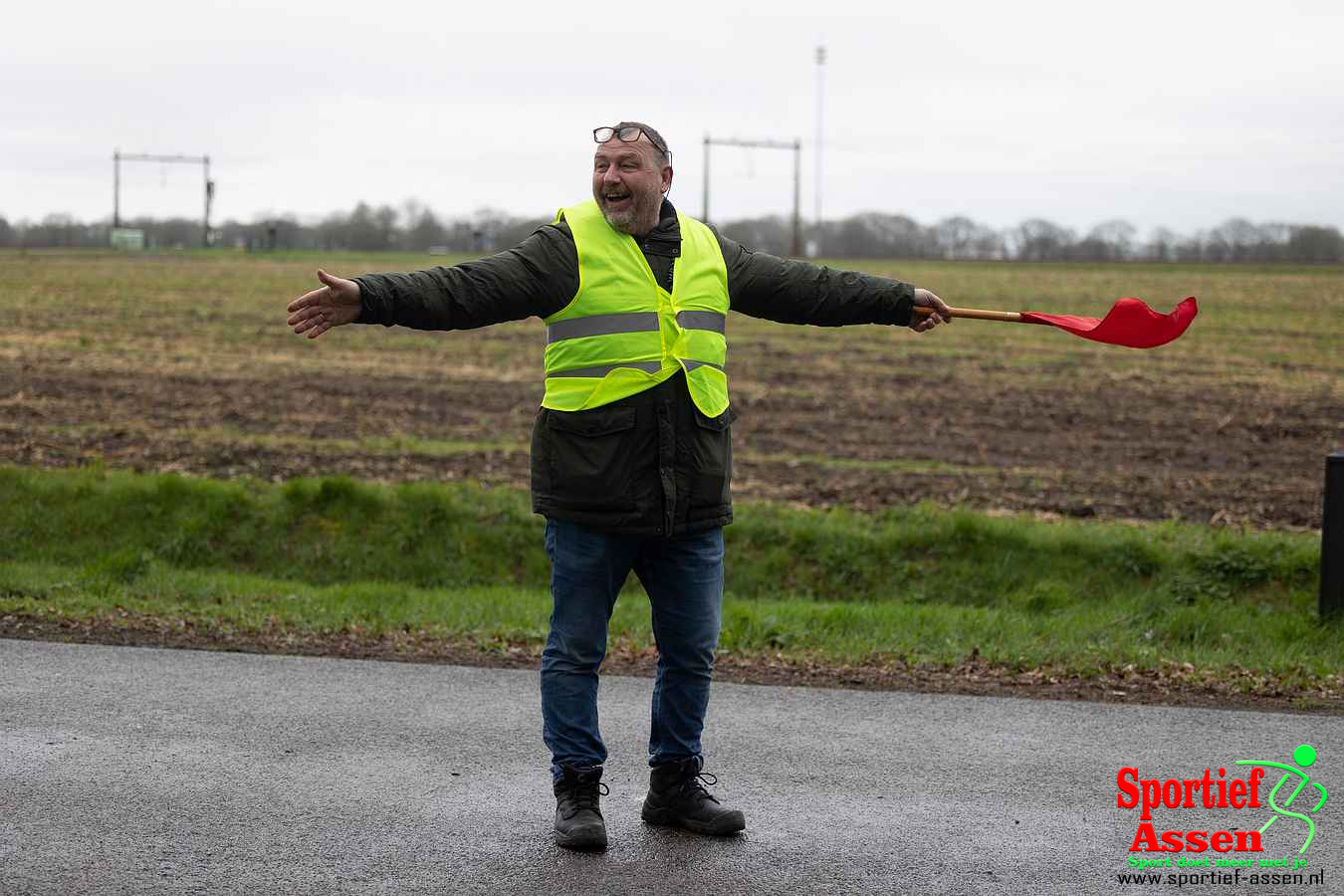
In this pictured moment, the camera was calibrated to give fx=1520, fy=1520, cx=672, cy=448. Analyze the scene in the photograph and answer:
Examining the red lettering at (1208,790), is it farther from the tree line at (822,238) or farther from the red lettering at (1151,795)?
the tree line at (822,238)

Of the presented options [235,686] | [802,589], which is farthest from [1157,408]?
[235,686]

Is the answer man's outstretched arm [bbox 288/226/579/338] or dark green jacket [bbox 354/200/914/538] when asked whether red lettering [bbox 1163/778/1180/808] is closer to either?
dark green jacket [bbox 354/200/914/538]

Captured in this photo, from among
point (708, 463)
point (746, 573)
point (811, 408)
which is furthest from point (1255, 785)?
point (811, 408)

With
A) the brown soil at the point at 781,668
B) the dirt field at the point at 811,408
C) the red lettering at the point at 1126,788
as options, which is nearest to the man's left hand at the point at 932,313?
the red lettering at the point at 1126,788

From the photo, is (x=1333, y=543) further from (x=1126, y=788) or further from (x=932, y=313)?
(x=932, y=313)

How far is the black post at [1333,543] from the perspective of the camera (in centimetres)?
797

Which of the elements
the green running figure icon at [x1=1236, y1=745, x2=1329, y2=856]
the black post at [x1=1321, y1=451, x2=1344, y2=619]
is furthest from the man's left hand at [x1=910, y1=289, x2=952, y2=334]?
the black post at [x1=1321, y1=451, x2=1344, y2=619]

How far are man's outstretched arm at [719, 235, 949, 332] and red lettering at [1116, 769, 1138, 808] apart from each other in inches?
70.8

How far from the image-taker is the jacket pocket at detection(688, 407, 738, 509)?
4.88 metres

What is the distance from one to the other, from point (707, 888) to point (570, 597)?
103cm

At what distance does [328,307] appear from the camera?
14.8 ft

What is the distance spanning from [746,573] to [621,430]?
5633mm

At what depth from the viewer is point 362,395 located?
1809cm

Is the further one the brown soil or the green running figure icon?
the brown soil
